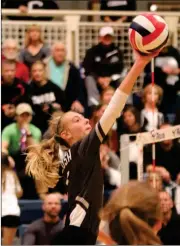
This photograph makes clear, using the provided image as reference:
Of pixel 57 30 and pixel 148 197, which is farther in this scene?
pixel 57 30

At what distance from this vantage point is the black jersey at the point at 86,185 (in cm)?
625

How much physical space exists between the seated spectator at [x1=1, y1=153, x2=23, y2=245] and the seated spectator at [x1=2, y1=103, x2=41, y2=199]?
0.61 metres

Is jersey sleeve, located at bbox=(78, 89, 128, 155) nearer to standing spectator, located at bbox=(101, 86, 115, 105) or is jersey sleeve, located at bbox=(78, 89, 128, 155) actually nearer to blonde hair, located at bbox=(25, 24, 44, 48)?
standing spectator, located at bbox=(101, 86, 115, 105)

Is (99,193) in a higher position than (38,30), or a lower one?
lower

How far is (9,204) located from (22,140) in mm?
1029

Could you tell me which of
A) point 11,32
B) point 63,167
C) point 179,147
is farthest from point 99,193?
point 11,32

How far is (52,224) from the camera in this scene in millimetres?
10039

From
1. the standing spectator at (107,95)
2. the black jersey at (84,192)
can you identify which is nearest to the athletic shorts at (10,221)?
the standing spectator at (107,95)

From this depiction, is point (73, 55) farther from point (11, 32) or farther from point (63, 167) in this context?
point (63, 167)

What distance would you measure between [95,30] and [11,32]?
1145mm

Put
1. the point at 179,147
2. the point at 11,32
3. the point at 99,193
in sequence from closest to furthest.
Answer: the point at 99,193 → the point at 179,147 → the point at 11,32

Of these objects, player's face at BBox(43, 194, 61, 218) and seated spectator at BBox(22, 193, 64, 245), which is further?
player's face at BBox(43, 194, 61, 218)

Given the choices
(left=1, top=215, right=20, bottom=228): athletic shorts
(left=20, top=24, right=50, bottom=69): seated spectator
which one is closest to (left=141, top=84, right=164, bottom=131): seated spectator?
(left=20, top=24, right=50, bottom=69): seated spectator

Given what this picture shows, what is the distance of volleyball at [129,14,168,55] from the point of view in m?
6.39
